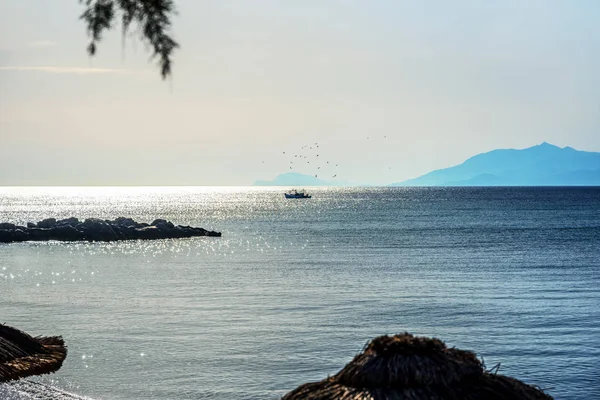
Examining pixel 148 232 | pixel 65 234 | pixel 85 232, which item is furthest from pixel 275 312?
pixel 148 232

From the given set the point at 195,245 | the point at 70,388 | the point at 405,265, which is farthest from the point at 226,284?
the point at 195,245

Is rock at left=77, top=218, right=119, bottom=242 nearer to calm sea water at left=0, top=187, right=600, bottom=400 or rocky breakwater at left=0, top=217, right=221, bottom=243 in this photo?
rocky breakwater at left=0, top=217, right=221, bottom=243

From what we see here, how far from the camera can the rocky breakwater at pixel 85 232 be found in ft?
265

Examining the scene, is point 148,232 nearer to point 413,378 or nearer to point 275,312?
point 275,312

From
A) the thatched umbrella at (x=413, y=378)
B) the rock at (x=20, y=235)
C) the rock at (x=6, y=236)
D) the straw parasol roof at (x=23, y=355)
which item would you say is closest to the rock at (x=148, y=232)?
the rock at (x=20, y=235)

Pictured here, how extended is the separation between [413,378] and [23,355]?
41.4 feet

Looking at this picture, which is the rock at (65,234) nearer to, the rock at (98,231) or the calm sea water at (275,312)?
the rock at (98,231)

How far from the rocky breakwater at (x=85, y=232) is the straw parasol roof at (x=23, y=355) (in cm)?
6277

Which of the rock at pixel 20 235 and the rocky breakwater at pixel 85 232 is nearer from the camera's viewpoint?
the rock at pixel 20 235

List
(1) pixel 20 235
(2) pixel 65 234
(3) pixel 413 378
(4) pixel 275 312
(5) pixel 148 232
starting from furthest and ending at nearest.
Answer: (5) pixel 148 232 → (2) pixel 65 234 → (1) pixel 20 235 → (4) pixel 275 312 → (3) pixel 413 378

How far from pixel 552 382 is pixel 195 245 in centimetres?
5959

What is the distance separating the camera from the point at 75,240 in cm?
8138

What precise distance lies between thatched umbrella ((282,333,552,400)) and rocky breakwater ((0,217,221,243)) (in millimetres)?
75334

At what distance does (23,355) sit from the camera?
18500 millimetres
